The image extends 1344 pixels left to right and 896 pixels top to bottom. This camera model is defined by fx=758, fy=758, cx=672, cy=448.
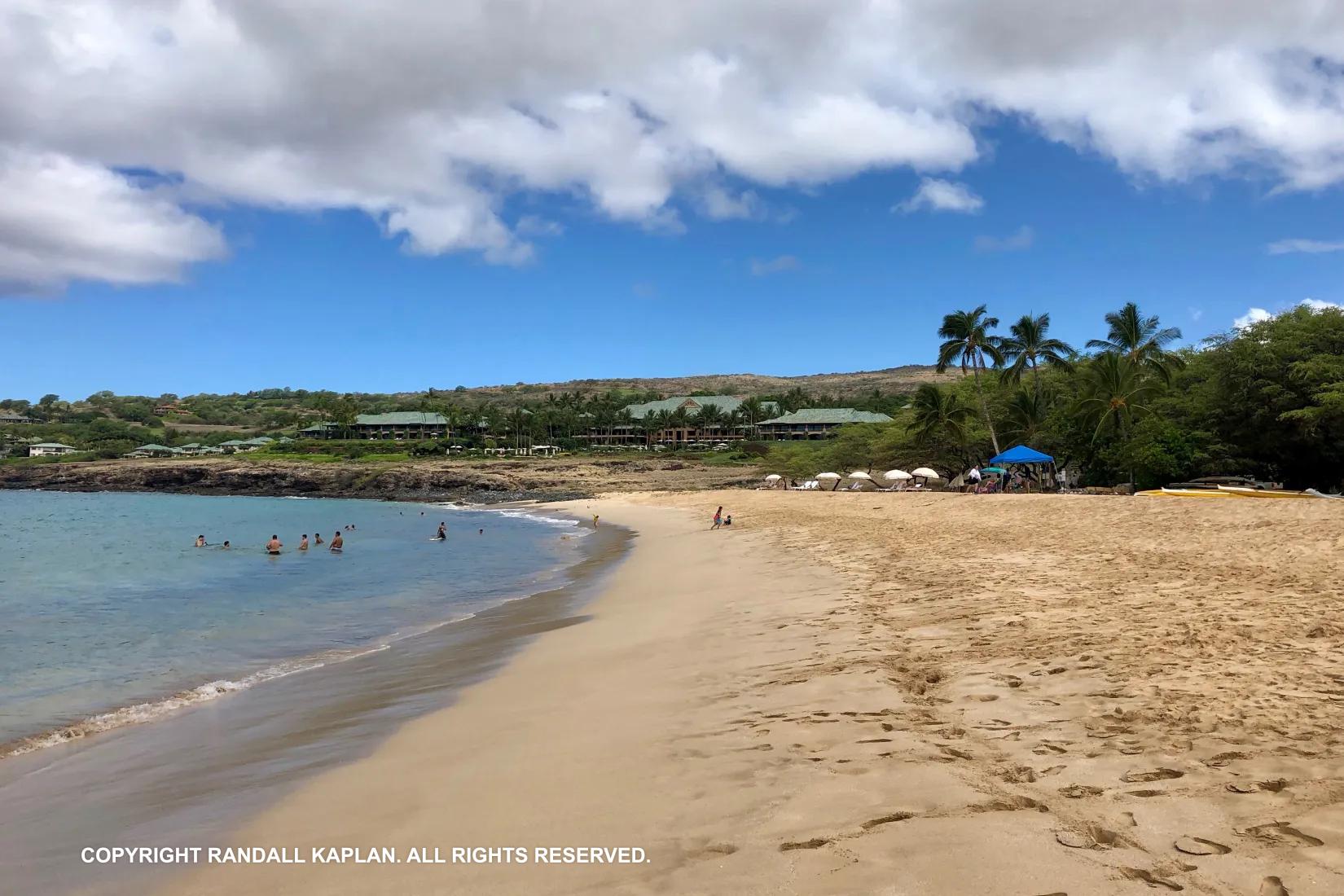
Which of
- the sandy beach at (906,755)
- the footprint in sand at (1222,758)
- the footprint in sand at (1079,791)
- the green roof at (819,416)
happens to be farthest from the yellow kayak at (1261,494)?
the green roof at (819,416)

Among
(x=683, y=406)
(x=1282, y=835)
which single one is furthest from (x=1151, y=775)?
(x=683, y=406)

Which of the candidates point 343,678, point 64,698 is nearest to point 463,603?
point 343,678

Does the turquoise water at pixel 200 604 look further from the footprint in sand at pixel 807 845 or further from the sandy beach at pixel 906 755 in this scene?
the footprint in sand at pixel 807 845

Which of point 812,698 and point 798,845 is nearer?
point 798,845

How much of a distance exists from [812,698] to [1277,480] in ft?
115

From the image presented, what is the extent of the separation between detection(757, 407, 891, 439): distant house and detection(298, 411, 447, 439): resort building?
5693 centimetres

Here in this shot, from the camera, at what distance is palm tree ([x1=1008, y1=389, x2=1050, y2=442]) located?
146 ft

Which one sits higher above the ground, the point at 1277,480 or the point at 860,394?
the point at 860,394

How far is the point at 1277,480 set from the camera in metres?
31.6

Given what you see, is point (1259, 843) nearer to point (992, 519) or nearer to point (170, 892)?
point (170, 892)

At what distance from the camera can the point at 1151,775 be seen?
404 cm

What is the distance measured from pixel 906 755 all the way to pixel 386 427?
139 metres

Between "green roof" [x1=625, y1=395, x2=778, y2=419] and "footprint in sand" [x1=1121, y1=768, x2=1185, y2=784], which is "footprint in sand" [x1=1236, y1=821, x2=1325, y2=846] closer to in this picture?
"footprint in sand" [x1=1121, y1=768, x2=1185, y2=784]

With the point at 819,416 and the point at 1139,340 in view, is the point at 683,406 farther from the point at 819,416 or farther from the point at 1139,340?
the point at 1139,340
